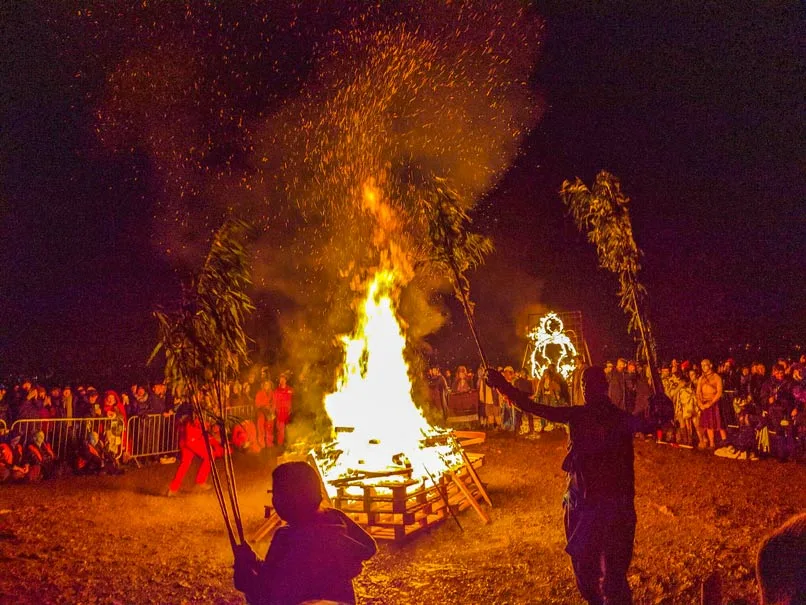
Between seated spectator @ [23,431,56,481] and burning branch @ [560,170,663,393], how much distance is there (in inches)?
425

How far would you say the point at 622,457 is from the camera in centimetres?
419

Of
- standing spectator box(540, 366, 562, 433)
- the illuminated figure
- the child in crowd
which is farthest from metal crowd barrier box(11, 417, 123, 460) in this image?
the illuminated figure

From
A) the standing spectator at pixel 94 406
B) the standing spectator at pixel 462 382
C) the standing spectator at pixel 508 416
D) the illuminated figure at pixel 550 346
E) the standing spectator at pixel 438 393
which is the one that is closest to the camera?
the standing spectator at pixel 94 406

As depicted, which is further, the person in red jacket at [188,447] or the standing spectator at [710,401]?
the standing spectator at [710,401]

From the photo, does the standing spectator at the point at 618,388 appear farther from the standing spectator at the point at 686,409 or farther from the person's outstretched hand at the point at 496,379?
the person's outstretched hand at the point at 496,379

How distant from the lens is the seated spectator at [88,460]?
38.4 feet

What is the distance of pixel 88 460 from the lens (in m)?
11.8

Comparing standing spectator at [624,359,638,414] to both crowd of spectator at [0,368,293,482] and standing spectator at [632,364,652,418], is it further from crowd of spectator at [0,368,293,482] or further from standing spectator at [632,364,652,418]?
crowd of spectator at [0,368,293,482]

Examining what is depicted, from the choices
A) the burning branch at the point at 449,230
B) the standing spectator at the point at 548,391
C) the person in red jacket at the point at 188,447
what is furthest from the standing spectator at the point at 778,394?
the person in red jacket at the point at 188,447

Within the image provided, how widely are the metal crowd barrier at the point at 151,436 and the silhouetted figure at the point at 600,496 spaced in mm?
11215

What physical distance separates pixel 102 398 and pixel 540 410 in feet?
42.8

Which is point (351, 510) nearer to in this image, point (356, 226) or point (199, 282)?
point (199, 282)

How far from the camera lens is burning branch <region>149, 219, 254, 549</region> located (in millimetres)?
4023

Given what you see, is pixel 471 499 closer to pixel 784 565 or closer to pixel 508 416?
pixel 784 565
